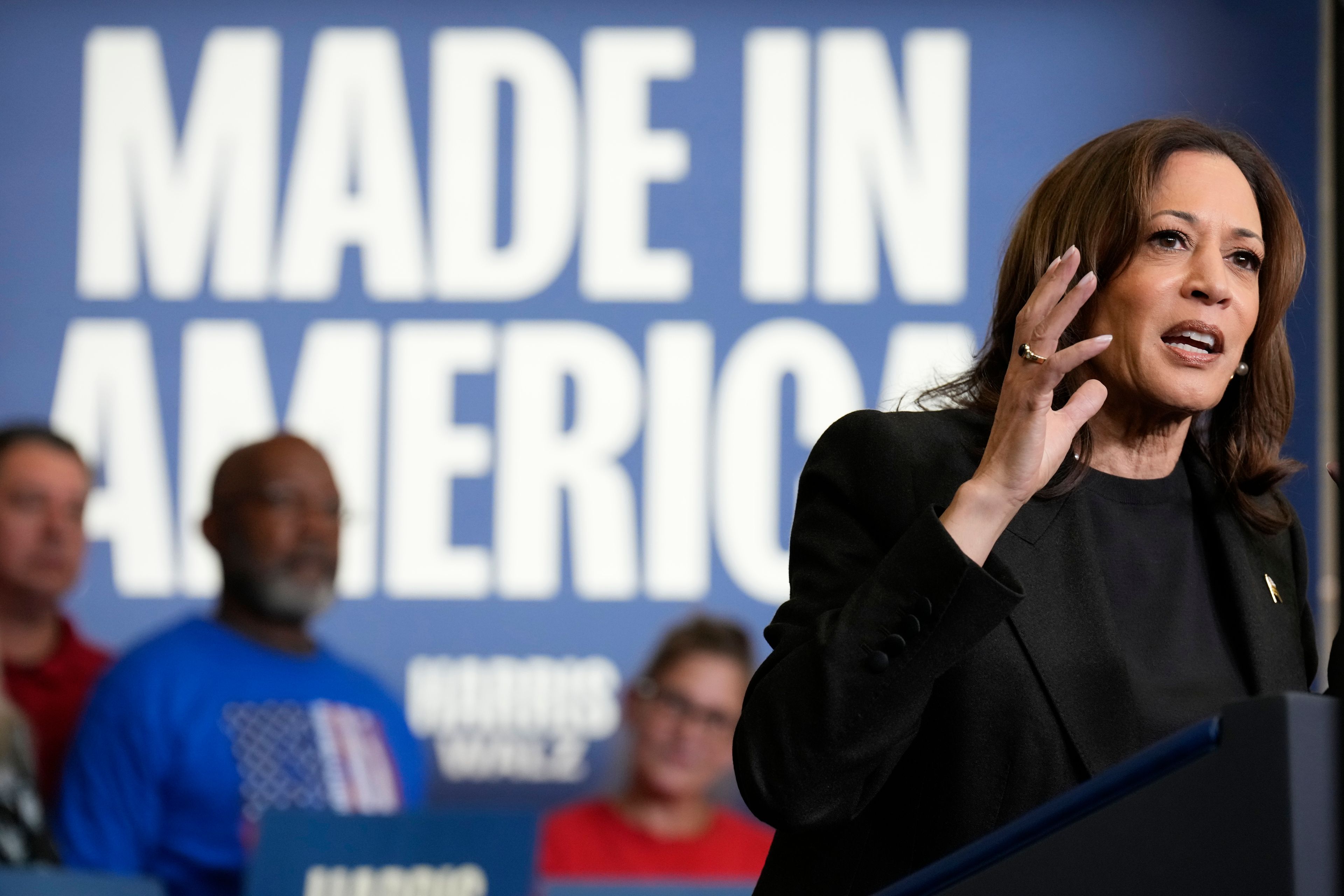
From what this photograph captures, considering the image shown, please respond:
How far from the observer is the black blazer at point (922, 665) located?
134cm

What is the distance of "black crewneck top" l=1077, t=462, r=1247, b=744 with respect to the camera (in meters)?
1.51

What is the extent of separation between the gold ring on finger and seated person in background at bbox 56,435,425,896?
2.24m

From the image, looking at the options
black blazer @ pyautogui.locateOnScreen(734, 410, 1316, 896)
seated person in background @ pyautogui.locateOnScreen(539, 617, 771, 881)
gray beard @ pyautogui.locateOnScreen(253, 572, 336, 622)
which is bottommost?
seated person in background @ pyautogui.locateOnScreen(539, 617, 771, 881)

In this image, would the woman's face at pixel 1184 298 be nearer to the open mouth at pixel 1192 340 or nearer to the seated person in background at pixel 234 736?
the open mouth at pixel 1192 340

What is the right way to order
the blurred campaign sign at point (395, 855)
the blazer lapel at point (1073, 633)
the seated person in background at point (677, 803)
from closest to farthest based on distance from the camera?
1. the blazer lapel at point (1073, 633)
2. the blurred campaign sign at point (395, 855)
3. the seated person in background at point (677, 803)

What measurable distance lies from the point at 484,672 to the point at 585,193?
144cm

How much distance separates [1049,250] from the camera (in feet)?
5.60

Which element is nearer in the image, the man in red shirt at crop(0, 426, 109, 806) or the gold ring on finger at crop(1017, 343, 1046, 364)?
the gold ring on finger at crop(1017, 343, 1046, 364)

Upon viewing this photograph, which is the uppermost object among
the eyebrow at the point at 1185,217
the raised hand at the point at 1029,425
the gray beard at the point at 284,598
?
the eyebrow at the point at 1185,217

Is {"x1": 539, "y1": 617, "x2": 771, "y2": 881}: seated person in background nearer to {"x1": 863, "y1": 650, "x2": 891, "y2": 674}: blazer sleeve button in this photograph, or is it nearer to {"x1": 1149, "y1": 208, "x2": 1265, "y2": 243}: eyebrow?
{"x1": 1149, "y1": 208, "x2": 1265, "y2": 243}: eyebrow

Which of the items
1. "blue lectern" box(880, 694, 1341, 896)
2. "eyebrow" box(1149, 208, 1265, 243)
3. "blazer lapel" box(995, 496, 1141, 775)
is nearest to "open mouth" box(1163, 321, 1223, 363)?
"eyebrow" box(1149, 208, 1265, 243)

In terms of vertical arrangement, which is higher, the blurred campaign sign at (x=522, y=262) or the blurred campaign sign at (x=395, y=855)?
the blurred campaign sign at (x=522, y=262)

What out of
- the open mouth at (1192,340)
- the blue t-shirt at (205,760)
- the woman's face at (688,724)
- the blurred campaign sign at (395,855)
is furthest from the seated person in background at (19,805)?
the open mouth at (1192,340)

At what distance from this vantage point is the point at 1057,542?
1560 millimetres
